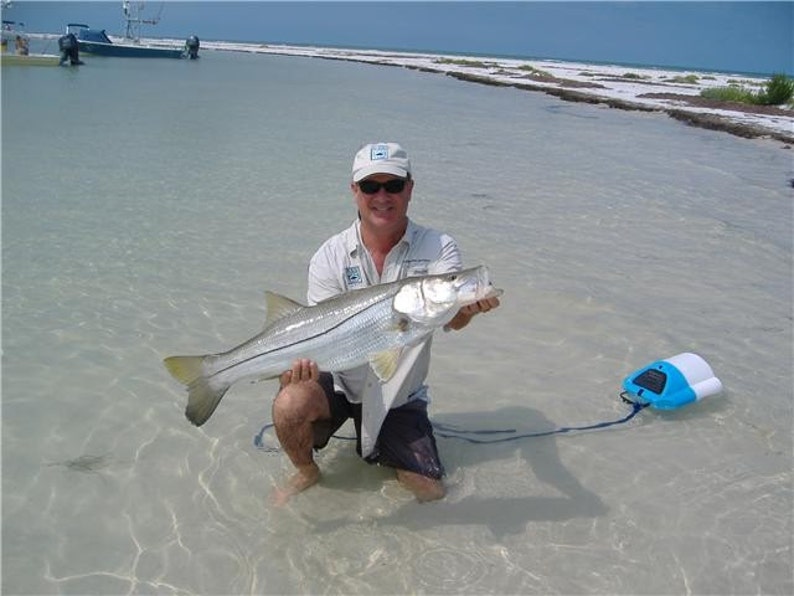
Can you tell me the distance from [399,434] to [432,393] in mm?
1298

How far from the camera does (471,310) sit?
11.1 feet

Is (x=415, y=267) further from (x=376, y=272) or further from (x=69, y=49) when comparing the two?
(x=69, y=49)

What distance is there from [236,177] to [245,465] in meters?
8.67

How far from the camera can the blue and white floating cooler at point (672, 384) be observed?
5.05 meters

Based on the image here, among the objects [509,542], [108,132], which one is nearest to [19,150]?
[108,132]

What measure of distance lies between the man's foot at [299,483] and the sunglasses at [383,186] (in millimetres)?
1796

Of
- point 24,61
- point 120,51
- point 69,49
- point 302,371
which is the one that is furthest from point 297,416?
point 120,51

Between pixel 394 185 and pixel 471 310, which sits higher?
Result: pixel 394 185

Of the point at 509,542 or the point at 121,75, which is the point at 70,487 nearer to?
the point at 509,542

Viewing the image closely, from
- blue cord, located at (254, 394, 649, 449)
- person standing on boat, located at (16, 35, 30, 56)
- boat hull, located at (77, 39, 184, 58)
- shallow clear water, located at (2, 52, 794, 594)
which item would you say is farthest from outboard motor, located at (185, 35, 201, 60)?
blue cord, located at (254, 394, 649, 449)

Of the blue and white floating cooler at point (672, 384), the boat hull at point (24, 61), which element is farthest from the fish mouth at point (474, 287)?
the boat hull at point (24, 61)

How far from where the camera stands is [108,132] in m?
15.9

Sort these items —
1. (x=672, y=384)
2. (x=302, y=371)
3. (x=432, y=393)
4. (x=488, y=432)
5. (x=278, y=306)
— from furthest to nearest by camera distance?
1. (x=432, y=393)
2. (x=672, y=384)
3. (x=488, y=432)
4. (x=278, y=306)
5. (x=302, y=371)

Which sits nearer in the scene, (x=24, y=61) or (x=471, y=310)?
(x=471, y=310)
